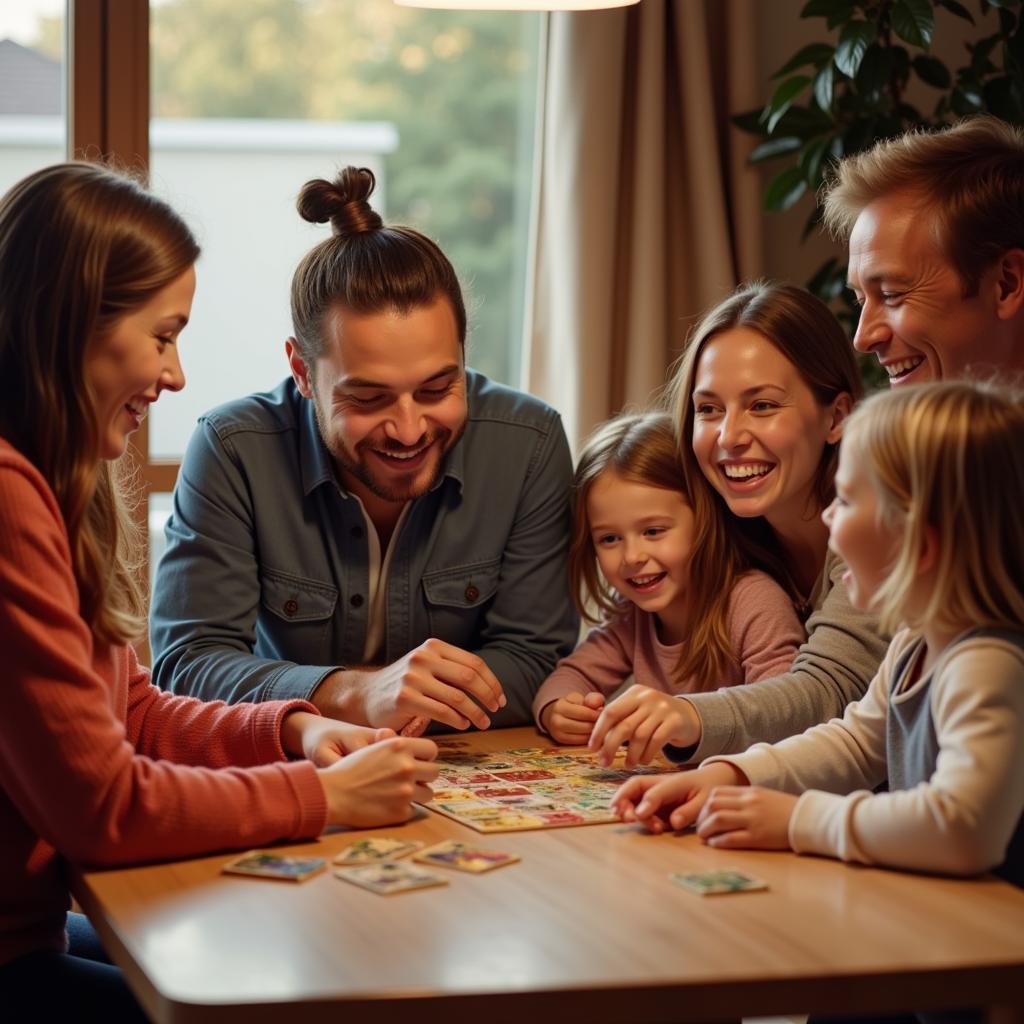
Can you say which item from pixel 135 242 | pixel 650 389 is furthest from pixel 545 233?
pixel 135 242

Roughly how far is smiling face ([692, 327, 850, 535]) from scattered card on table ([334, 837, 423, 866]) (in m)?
0.81

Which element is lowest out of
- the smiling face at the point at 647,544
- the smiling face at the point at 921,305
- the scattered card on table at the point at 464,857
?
the scattered card on table at the point at 464,857

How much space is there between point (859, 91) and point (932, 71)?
196mm

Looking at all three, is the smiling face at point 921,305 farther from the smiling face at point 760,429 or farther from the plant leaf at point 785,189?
the plant leaf at point 785,189

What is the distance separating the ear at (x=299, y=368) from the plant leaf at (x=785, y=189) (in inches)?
58.1

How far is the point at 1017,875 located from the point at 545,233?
2.34 m

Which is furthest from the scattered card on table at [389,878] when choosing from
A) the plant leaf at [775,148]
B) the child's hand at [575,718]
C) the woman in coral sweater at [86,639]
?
the plant leaf at [775,148]

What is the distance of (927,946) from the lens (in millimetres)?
1187

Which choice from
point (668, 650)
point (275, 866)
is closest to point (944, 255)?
point (668, 650)

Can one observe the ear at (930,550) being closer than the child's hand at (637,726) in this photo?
Yes

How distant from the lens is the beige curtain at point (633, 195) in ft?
11.2

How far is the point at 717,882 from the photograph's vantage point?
1.33m

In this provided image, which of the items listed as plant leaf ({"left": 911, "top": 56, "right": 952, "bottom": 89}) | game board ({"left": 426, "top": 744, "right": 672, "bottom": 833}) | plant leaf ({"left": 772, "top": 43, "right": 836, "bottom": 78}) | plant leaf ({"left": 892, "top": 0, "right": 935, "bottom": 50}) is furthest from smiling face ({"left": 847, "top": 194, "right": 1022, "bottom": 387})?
plant leaf ({"left": 911, "top": 56, "right": 952, "bottom": 89})

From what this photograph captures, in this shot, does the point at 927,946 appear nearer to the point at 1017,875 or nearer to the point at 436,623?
the point at 1017,875
